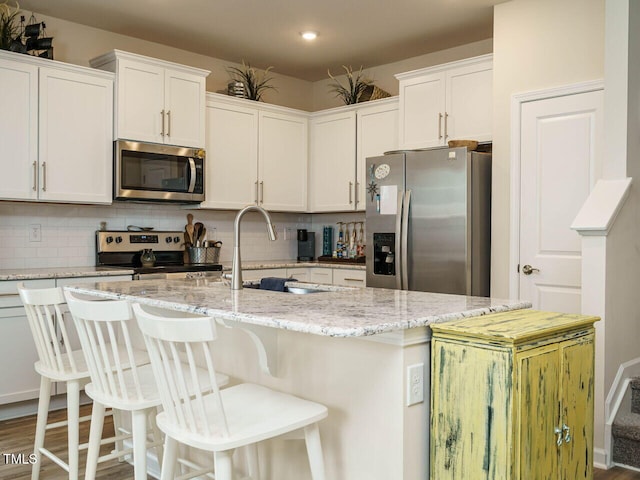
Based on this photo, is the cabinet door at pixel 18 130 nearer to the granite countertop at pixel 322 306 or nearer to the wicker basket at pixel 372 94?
the granite countertop at pixel 322 306

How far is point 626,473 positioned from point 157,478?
2.26 metres

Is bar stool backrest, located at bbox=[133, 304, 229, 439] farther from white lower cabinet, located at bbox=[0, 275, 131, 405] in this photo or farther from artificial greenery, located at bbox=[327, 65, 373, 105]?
artificial greenery, located at bbox=[327, 65, 373, 105]

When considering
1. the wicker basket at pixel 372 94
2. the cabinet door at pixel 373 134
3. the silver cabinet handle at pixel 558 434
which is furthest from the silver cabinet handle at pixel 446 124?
the silver cabinet handle at pixel 558 434

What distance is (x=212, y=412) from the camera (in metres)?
1.83

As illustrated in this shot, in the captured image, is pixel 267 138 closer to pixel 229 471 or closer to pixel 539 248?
pixel 539 248

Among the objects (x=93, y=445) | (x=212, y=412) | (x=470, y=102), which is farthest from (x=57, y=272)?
(x=470, y=102)

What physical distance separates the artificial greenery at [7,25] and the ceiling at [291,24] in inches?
4.5

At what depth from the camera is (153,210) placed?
4.96 m

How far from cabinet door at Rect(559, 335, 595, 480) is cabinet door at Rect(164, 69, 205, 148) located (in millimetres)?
3529

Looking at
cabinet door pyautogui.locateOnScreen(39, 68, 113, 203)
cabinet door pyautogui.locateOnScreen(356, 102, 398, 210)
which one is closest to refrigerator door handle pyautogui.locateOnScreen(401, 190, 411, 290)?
cabinet door pyautogui.locateOnScreen(356, 102, 398, 210)

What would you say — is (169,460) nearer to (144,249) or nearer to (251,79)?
(144,249)

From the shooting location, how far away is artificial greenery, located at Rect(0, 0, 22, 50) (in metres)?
3.95

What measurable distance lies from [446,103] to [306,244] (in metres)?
2.12

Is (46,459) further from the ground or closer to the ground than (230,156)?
closer to the ground
